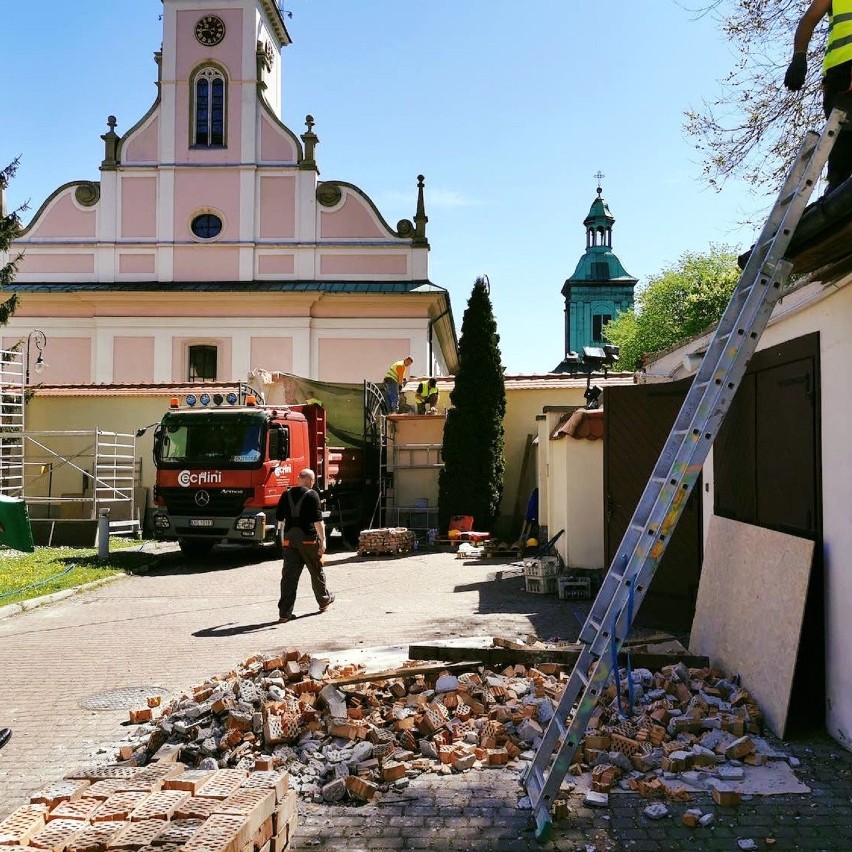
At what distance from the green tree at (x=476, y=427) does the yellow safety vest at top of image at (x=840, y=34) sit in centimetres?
1610

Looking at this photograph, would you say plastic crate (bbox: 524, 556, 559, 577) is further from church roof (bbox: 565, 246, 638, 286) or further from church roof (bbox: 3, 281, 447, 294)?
church roof (bbox: 565, 246, 638, 286)

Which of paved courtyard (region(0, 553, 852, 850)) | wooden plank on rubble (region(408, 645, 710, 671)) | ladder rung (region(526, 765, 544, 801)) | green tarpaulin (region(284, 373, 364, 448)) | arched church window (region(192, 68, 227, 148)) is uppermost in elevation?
arched church window (region(192, 68, 227, 148))

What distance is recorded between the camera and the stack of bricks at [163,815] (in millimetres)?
3580

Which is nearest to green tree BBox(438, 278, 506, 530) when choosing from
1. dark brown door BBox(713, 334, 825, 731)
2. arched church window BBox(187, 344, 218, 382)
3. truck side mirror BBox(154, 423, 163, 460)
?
truck side mirror BBox(154, 423, 163, 460)

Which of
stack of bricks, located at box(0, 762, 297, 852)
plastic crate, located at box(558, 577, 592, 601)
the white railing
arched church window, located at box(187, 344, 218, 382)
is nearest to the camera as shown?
stack of bricks, located at box(0, 762, 297, 852)

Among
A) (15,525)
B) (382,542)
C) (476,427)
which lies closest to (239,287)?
(476,427)

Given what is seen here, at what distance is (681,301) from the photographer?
54438mm

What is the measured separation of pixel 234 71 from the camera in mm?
32844

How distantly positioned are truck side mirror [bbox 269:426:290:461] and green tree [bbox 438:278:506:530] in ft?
17.4

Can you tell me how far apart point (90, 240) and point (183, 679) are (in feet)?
92.8

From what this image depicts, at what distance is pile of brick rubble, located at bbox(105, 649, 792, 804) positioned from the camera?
5145mm

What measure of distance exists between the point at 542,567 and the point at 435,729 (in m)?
6.74

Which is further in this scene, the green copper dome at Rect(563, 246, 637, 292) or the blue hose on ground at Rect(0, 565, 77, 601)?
the green copper dome at Rect(563, 246, 637, 292)

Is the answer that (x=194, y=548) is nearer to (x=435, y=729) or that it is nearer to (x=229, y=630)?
(x=229, y=630)
